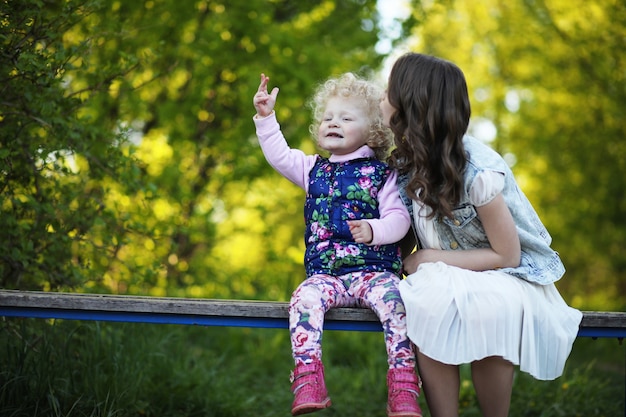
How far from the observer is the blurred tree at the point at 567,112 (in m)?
8.40

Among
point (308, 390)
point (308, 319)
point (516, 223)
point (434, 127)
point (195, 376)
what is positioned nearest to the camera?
point (308, 390)

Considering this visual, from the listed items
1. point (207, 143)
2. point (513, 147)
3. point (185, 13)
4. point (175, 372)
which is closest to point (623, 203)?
point (513, 147)

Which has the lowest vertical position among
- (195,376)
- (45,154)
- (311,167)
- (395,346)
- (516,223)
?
(195,376)

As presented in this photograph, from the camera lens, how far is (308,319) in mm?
2432

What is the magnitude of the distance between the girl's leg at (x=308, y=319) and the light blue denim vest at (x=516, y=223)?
0.55 m

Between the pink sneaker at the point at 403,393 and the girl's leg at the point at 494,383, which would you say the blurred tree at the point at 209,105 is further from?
the girl's leg at the point at 494,383

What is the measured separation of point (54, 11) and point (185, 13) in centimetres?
142

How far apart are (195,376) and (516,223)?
6.80 feet

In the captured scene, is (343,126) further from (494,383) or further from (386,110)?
(494,383)

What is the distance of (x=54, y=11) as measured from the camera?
3.60 m

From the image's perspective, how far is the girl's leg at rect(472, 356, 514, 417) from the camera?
2.49 metres

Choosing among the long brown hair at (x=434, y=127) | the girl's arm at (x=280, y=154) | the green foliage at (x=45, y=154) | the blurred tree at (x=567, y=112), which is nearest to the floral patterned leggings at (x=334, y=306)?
the long brown hair at (x=434, y=127)

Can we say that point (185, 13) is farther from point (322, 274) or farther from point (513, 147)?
point (513, 147)

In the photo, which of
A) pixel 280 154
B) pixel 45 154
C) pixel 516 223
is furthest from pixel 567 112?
pixel 45 154
